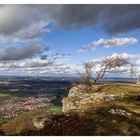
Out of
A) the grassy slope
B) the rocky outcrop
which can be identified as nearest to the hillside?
the grassy slope

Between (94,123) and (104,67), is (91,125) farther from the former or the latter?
(104,67)

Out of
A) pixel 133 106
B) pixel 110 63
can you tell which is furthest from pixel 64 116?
pixel 110 63

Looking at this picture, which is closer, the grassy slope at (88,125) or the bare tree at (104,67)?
the grassy slope at (88,125)

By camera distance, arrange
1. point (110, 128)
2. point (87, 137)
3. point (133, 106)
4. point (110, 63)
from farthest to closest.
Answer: point (110, 63), point (133, 106), point (110, 128), point (87, 137)

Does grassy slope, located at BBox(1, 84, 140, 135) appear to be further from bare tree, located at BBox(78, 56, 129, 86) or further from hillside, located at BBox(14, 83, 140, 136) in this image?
bare tree, located at BBox(78, 56, 129, 86)

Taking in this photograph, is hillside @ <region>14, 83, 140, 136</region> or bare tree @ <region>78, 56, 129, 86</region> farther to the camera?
bare tree @ <region>78, 56, 129, 86</region>

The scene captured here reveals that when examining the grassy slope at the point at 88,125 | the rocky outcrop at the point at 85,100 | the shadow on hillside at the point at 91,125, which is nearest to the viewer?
the shadow on hillside at the point at 91,125

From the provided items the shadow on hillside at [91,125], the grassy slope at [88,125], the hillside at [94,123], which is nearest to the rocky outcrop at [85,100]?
Result: the hillside at [94,123]

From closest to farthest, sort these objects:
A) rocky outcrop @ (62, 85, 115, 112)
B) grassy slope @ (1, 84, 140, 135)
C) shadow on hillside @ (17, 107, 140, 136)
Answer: shadow on hillside @ (17, 107, 140, 136) < grassy slope @ (1, 84, 140, 135) < rocky outcrop @ (62, 85, 115, 112)

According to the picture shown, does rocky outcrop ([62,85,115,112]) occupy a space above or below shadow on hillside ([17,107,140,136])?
above

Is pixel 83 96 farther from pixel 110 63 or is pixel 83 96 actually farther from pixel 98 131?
pixel 110 63

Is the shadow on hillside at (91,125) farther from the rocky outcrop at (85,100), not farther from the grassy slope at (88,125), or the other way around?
the rocky outcrop at (85,100)
